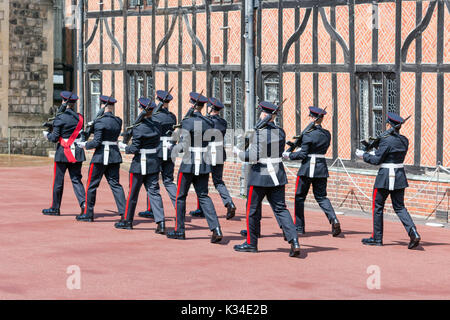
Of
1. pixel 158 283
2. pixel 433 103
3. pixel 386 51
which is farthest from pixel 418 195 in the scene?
pixel 158 283

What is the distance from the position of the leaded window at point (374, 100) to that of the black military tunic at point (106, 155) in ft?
17.6

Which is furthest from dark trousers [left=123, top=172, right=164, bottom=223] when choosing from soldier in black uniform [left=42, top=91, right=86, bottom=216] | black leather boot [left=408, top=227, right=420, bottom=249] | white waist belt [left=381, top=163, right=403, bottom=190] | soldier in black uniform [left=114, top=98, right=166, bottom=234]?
black leather boot [left=408, top=227, right=420, bottom=249]

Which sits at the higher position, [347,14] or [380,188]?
[347,14]

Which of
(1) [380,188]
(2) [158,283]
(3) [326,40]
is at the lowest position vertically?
(2) [158,283]

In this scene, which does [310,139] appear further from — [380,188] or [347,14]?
[347,14]

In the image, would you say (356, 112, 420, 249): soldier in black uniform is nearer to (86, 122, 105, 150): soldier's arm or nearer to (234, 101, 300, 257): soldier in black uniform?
(234, 101, 300, 257): soldier in black uniform

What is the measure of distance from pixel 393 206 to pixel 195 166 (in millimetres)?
2728

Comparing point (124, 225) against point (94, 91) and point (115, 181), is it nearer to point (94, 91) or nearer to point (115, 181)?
point (115, 181)

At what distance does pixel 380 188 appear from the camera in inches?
511

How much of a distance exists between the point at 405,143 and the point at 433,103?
3957 millimetres

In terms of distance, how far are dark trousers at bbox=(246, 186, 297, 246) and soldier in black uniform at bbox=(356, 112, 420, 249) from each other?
5.13ft

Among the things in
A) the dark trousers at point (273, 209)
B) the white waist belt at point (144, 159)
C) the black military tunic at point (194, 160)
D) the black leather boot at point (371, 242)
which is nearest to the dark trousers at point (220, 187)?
the white waist belt at point (144, 159)

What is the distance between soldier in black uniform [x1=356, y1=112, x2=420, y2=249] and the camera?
1286cm

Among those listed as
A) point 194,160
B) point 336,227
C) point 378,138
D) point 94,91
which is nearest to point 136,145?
point 194,160
